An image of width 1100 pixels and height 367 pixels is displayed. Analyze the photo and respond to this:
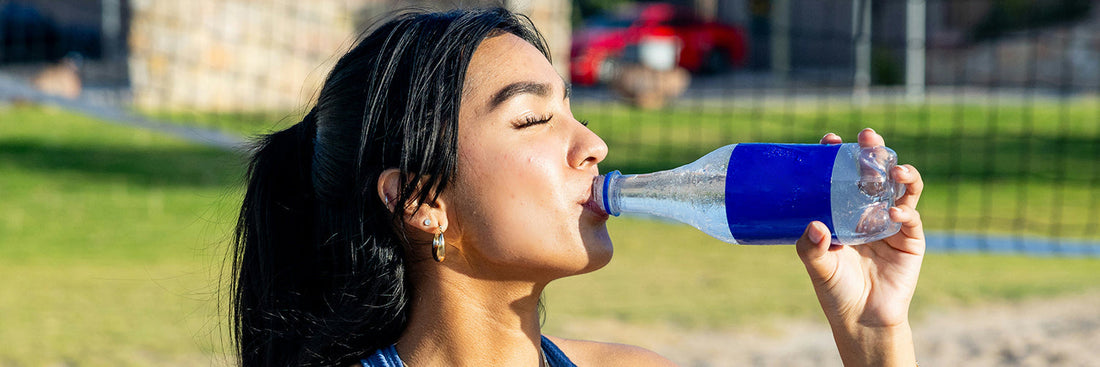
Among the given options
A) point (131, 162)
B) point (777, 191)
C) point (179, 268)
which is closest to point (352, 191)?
point (777, 191)

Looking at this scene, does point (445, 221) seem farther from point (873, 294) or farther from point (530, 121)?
point (873, 294)

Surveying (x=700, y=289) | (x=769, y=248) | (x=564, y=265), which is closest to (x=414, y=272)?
(x=564, y=265)

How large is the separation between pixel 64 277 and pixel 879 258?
510 cm

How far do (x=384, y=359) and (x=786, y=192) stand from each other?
2.67ft

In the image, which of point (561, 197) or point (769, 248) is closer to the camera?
point (561, 197)

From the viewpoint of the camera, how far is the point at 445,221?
2115mm

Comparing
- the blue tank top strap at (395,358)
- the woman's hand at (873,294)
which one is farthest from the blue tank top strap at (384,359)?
the woman's hand at (873,294)

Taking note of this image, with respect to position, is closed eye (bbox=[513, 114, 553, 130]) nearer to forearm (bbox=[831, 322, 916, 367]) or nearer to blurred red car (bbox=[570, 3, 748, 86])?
forearm (bbox=[831, 322, 916, 367])

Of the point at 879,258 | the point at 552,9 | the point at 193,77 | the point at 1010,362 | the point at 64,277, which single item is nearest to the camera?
the point at 879,258

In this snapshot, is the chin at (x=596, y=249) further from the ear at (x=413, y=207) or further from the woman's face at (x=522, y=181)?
the ear at (x=413, y=207)

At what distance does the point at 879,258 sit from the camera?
2.15 meters

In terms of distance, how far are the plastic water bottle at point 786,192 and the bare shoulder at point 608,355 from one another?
0.40 meters

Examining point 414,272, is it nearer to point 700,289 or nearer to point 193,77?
point 700,289

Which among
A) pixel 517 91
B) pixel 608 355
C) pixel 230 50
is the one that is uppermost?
pixel 517 91
